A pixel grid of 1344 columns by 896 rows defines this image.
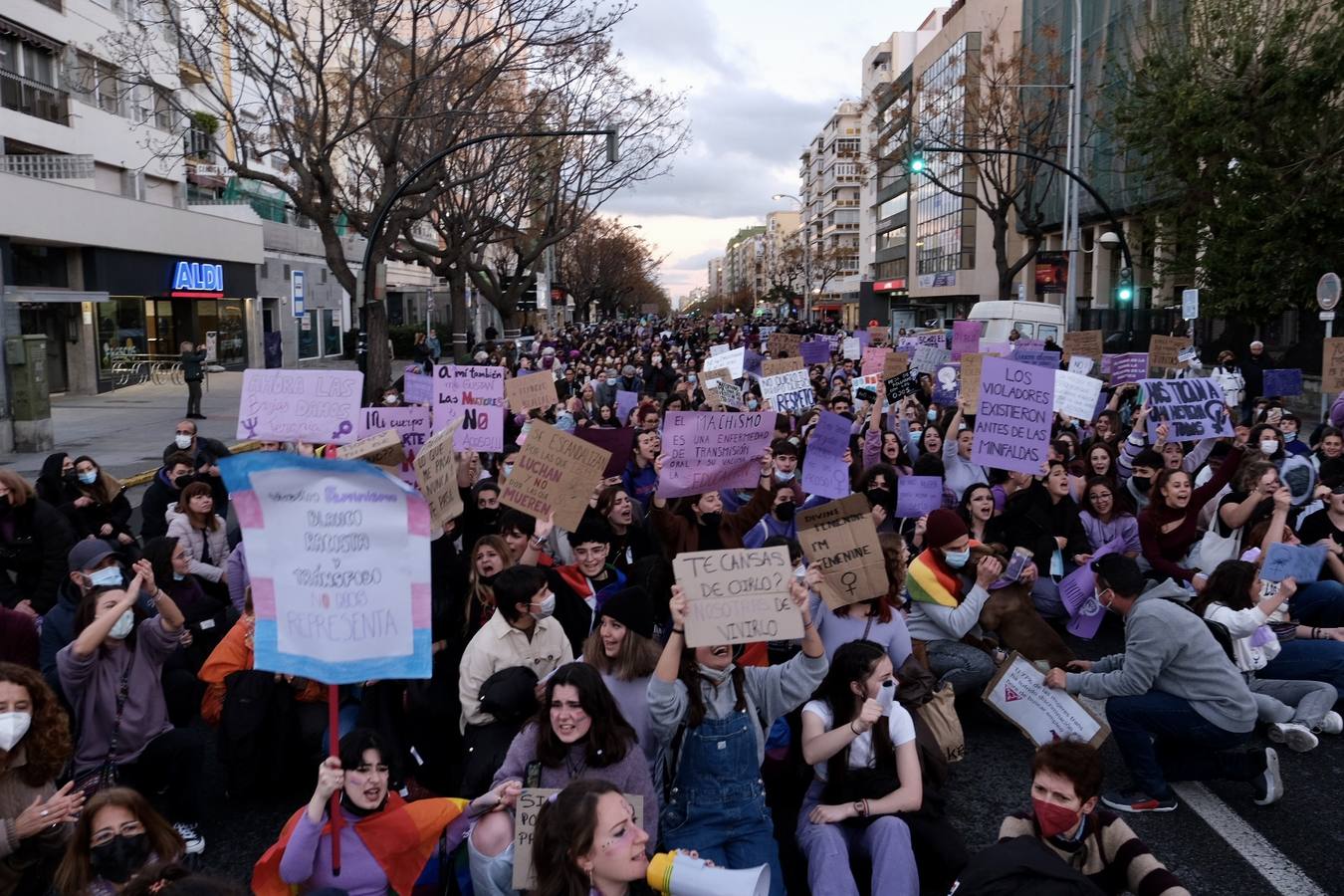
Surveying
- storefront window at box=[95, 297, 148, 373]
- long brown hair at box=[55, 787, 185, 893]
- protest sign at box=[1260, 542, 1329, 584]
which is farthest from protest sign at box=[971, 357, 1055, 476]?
storefront window at box=[95, 297, 148, 373]

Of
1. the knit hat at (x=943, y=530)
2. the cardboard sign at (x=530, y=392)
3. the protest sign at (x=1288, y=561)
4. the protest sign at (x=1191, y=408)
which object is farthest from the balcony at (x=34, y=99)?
the protest sign at (x=1288, y=561)

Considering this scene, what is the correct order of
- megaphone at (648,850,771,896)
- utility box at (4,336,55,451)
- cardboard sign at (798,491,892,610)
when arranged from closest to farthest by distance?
1. megaphone at (648,850,771,896)
2. cardboard sign at (798,491,892,610)
3. utility box at (4,336,55,451)

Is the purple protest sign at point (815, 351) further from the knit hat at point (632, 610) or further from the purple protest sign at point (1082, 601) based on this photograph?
the knit hat at point (632, 610)

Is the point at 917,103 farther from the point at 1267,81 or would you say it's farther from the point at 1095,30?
the point at 1267,81

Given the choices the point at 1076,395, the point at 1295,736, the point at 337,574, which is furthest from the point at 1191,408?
the point at 337,574

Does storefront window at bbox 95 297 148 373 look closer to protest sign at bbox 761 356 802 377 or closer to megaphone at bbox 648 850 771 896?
protest sign at bbox 761 356 802 377

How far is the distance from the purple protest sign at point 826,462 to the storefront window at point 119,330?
27590 mm

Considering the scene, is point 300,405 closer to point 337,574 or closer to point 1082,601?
point 337,574

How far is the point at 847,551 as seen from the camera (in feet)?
17.6

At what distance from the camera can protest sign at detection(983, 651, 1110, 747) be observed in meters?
5.42

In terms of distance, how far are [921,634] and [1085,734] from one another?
1.22 meters

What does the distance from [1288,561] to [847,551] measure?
3.03 meters

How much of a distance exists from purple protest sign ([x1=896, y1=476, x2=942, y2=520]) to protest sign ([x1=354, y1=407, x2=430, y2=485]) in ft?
12.6

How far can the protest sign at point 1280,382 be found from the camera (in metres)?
13.3
